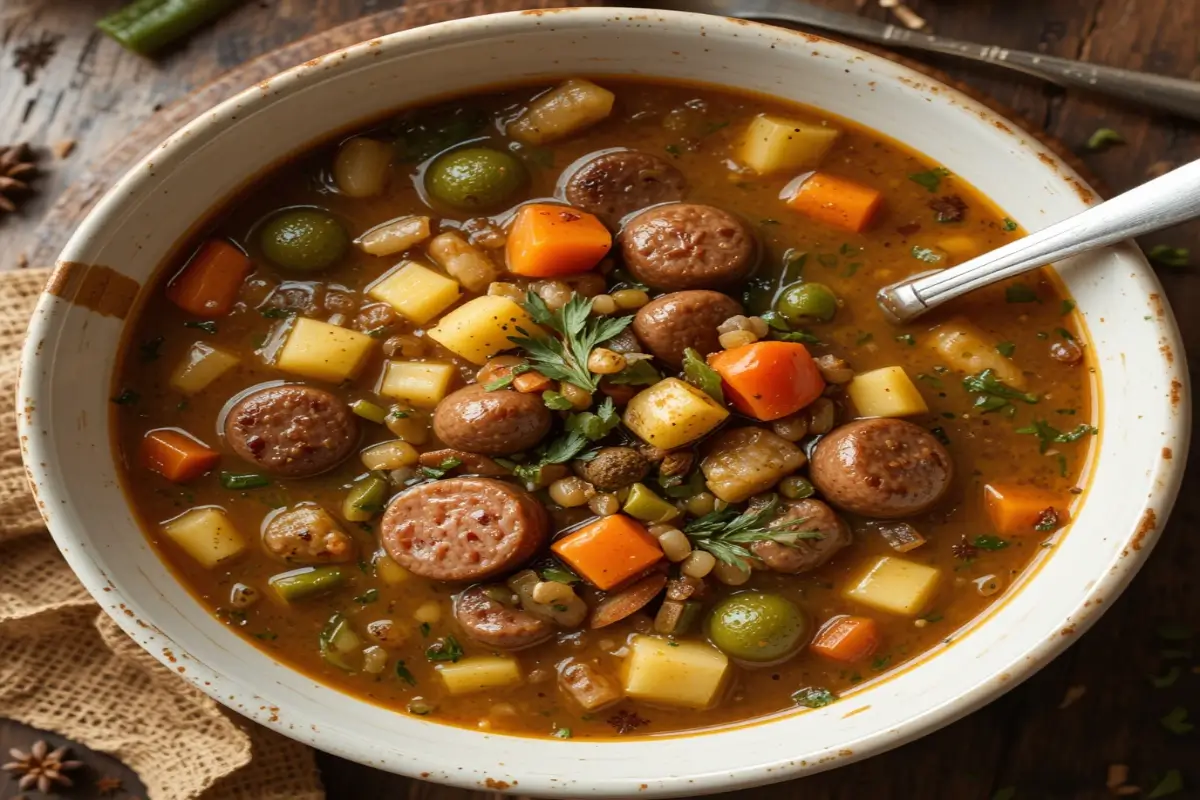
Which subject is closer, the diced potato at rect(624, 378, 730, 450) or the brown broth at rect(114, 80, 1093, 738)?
the diced potato at rect(624, 378, 730, 450)

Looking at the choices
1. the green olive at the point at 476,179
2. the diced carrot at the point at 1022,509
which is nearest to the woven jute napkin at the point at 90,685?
the green olive at the point at 476,179

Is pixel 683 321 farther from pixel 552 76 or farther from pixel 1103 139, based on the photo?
pixel 1103 139

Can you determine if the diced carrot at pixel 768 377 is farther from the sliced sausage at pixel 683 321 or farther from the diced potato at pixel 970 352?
the diced potato at pixel 970 352

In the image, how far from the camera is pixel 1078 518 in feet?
12.7

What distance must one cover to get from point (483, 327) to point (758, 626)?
1.39 meters

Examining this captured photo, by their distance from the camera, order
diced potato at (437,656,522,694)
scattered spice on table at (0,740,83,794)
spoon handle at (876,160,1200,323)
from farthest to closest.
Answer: scattered spice on table at (0,740,83,794)
diced potato at (437,656,522,694)
spoon handle at (876,160,1200,323)

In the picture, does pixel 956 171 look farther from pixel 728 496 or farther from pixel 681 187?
pixel 728 496

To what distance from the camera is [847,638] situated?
389 centimetres

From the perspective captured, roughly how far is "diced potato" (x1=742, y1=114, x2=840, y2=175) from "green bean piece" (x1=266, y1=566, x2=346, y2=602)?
208cm

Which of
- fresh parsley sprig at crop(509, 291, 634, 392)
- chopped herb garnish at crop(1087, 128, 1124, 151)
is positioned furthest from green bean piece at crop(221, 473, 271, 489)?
chopped herb garnish at crop(1087, 128, 1124, 151)

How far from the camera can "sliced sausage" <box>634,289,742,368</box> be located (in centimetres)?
371

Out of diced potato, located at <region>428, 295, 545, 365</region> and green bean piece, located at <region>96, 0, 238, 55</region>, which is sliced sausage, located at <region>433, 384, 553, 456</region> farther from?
green bean piece, located at <region>96, 0, 238, 55</region>

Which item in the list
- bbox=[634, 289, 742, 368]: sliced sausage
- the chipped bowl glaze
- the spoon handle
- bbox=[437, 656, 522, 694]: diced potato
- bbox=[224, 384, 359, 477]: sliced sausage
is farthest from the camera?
bbox=[437, 656, 522, 694]: diced potato

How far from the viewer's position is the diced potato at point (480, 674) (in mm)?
3922
